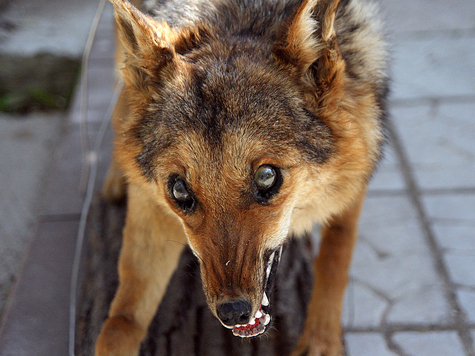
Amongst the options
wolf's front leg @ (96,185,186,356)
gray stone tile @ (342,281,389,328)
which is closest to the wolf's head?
wolf's front leg @ (96,185,186,356)

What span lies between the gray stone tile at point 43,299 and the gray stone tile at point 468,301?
2.31 meters

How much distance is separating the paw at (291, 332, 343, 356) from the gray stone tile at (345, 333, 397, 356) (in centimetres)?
15

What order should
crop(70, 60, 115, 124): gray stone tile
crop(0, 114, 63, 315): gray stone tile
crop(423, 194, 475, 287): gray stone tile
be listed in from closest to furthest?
crop(423, 194, 475, 287): gray stone tile < crop(0, 114, 63, 315): gray stone tile < crop(70, 60, 115, 124): gray stone tile

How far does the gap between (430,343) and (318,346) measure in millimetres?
668

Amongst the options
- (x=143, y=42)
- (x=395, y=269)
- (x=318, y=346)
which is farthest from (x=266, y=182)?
(x=395, y=269)

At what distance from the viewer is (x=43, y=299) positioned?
3479 millimetres

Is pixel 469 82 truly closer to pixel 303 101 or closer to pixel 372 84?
pixel 372 84

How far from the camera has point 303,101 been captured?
241 cm

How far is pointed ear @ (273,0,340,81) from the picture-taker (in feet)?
7.27

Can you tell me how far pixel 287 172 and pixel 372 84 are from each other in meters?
0.76

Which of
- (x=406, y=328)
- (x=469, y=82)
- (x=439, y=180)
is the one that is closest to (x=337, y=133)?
(x=406, y=328)

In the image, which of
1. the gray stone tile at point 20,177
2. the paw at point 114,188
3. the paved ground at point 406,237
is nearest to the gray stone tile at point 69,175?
the paved ground at point 406,237

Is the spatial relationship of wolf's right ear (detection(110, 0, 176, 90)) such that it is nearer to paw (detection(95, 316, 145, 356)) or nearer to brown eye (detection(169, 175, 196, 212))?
brown eye (detection(169, 175, 196, 212))

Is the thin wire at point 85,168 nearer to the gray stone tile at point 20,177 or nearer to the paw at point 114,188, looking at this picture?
the paw at point 114,188
